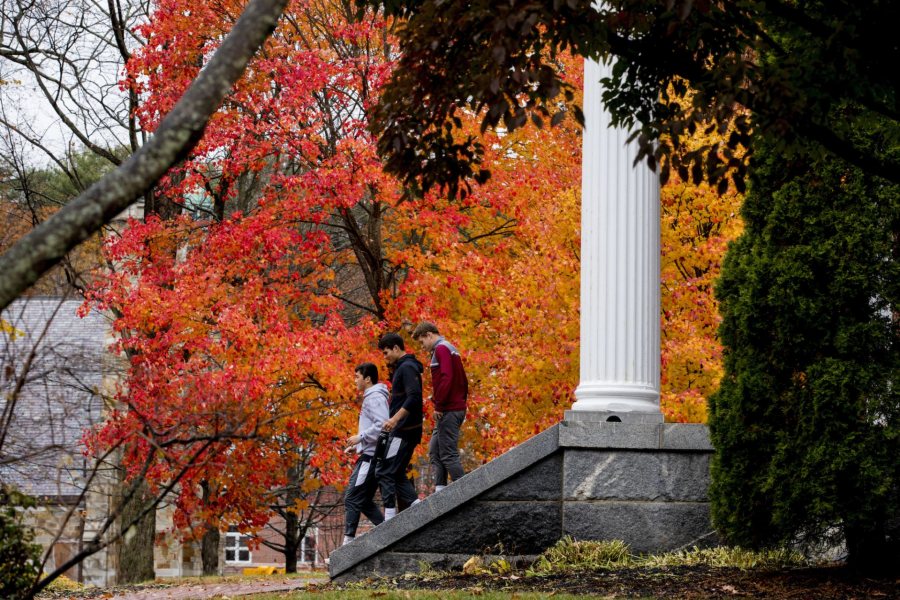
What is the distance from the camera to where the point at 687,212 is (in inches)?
510

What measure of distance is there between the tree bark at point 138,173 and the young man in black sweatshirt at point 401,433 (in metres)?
5.84

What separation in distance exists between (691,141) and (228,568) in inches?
1326

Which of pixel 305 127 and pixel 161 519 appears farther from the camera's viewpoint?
pixel 161 519

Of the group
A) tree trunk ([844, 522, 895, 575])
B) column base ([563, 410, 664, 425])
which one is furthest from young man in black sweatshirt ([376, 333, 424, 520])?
tree trunk ([844, 522, 895, 575])

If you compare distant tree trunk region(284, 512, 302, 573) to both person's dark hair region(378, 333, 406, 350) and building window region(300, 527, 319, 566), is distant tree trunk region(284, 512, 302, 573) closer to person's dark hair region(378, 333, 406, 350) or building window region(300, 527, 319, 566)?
building window region(300, 527, 319, 566)

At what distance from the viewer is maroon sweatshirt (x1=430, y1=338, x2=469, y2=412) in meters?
9.71

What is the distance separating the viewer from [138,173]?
12.2ft

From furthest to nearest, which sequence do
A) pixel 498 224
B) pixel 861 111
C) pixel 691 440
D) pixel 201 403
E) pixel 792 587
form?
pixel 498 224
pixel 691 440
pixel 792 587
pixel 861 111
pixel 201 403

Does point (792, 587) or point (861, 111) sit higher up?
point (861, 111)

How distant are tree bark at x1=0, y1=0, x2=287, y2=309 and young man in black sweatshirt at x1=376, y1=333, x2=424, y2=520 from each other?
19.2ft

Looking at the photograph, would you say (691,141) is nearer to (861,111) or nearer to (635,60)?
(861,111)

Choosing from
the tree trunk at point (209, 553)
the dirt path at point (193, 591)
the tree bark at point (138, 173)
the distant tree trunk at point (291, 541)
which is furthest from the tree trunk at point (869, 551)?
the distant tree trunk at point (291, 541)

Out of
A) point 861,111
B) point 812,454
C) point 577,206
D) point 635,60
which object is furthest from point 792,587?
point 577,206

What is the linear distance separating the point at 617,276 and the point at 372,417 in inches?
103
